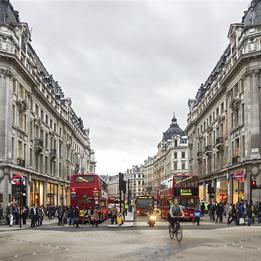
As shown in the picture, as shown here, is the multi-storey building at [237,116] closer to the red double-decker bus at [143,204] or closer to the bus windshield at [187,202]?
→ the bus windshield at [187,202]

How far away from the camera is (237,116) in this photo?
4509 cm

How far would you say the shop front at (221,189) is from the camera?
49.9 metres

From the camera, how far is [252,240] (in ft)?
56.1

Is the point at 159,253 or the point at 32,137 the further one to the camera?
the point at 32,137

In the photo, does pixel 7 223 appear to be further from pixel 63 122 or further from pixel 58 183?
pixel 63 122

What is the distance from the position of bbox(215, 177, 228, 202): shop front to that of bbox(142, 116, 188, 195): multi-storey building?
1076 inches

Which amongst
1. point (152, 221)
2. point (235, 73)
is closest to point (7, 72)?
point (152, 221)

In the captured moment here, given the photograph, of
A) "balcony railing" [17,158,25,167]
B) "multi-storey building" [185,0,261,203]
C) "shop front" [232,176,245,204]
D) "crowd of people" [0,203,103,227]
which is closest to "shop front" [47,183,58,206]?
"balcony railing" [17,158,25,167]

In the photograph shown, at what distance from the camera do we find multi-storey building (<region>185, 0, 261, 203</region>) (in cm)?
3906

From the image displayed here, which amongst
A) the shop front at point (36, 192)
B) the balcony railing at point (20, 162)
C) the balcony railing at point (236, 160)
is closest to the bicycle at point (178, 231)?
the balcony railing at point (20, 162)

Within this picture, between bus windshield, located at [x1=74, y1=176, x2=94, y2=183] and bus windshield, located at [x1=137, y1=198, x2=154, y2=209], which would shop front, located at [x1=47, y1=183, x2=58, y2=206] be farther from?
bus windshield, located at [x1=74, y1=176, x2=94, y2=183]

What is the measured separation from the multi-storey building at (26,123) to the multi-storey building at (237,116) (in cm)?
2164

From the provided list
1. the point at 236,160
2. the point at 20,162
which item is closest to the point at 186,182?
the point at 236,160

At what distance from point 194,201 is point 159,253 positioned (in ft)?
71.2
